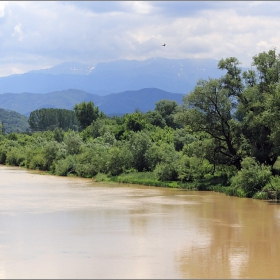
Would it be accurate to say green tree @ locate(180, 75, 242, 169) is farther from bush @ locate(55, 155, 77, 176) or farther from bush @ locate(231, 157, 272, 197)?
bush @ locate(55, 155, 77, 176)

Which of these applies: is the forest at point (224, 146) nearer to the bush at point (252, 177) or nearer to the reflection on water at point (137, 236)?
the bush at point (252, 177)

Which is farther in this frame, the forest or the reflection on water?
the forest

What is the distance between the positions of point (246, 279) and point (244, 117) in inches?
915

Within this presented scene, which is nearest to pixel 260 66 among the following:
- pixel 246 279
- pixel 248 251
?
pixel 248 251

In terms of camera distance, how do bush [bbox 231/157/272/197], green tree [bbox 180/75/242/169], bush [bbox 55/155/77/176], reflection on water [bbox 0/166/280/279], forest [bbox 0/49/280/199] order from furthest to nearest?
Result: 1. bush [bbox 55/155/77/176]
2. green tree [bbox 180/75/242/169]
3. forest [bbox 0/49/280/199]
4. bush [bbox 231/157/272/197]
5. reflection on water [bbox 0/166/280/279]

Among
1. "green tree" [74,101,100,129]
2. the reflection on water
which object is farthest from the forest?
"green tree" [74,101,100,129]

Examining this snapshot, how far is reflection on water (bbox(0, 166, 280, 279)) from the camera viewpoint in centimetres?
1709

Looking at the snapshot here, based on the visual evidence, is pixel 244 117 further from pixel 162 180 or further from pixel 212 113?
pixel 162 180

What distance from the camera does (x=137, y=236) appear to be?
22453 millimetres

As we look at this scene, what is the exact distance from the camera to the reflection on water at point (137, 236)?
17094 mm

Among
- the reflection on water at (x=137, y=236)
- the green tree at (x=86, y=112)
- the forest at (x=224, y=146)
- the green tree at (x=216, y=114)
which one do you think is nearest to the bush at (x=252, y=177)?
the forest at (x=224, y=146)

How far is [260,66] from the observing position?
37.4m

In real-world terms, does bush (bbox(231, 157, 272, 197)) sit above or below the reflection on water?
above

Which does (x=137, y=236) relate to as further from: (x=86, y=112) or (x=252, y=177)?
(x=86, y=112)
